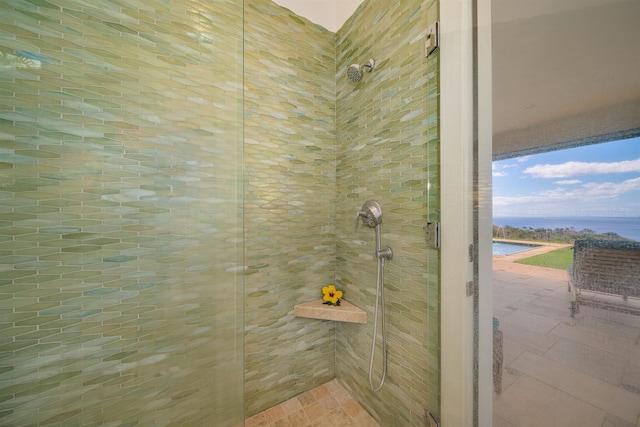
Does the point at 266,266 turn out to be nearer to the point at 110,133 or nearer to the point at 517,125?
the point at 110,133

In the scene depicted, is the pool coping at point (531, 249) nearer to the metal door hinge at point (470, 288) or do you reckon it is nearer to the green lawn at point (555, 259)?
the green lawn at point (555, 259)

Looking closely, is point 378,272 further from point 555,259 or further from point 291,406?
point 291,406

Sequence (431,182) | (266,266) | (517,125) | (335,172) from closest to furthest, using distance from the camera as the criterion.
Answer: (517,125) → (431,182) → (266,266) → (335,172)

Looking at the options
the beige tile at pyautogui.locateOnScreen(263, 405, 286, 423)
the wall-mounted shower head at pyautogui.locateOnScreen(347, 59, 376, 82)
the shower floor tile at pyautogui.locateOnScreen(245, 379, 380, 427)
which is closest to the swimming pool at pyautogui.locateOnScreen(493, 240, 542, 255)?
the wall-mounted shower head at pyautogui.locateOnScreen(347, 59, 376, 82)

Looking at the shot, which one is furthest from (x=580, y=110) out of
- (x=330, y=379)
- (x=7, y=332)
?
(x=330, y=379)

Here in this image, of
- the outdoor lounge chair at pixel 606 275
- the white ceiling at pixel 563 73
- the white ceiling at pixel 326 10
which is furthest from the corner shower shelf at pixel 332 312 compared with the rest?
the white ceiling at pixel 326 10

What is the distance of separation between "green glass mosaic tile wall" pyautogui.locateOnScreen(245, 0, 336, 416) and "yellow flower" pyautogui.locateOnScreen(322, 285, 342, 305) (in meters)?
0.07

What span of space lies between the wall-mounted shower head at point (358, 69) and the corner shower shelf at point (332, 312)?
4.73 feet

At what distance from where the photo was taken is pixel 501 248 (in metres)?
0.76

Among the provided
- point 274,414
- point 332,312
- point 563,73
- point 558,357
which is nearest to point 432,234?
point 558,357

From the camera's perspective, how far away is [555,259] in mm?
653

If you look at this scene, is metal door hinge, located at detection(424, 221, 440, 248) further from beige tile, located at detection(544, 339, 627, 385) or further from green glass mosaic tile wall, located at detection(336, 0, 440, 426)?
beige tile, located at detection(544, 339, 627, 385)

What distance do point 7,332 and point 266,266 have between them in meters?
0.92

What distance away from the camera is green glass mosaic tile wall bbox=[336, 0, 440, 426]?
0.96m
